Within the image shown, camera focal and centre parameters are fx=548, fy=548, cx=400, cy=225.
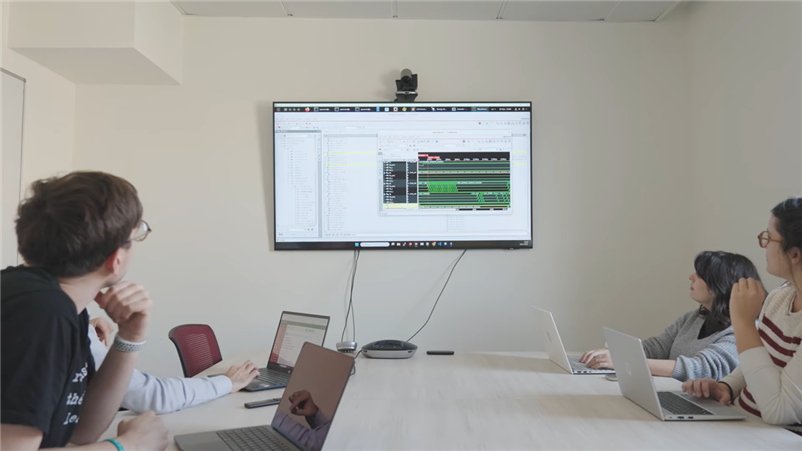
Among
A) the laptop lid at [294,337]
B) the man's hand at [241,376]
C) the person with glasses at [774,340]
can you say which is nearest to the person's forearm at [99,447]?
the man's hand at [241,376]

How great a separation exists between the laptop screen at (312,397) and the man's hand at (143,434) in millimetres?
296

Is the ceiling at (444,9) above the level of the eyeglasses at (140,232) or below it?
above

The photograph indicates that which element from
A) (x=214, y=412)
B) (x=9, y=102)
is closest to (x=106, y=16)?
(x=9, y=102)

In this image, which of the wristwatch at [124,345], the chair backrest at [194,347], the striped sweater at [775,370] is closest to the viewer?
the wristwatch at [124,345]

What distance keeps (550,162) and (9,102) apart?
3.29 meters

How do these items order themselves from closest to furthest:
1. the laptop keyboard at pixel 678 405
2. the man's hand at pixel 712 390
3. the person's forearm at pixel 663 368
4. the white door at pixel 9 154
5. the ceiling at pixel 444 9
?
1. the laptop keyboard at pixel 678 405
2. the man's hand at pixel 712 390
3. the person's forearm at pixel 663 368
4. the white door at pixel 9 154
5. the ceiling at pixel 444 9

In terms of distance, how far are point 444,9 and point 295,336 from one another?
7.83 ft

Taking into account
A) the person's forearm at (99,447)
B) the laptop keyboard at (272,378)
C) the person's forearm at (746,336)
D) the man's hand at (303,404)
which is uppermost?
the person's forearm at (746,336)

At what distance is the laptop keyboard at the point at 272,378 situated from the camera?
2082 mm

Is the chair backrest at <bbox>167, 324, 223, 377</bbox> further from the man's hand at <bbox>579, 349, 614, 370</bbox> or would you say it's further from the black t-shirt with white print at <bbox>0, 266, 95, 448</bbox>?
the man's hand at <bbox>579, 349, 614, 370</bbox>

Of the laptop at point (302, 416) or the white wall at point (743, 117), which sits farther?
the white wall at point (743, 117)

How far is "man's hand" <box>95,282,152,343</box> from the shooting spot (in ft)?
4.50

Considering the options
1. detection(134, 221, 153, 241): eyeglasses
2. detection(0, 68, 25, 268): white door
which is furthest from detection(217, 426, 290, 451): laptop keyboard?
detection(0, 68, 25, 268): white door

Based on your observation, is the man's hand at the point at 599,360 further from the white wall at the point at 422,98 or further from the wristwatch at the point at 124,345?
the wristwatch at the point at 124,345
